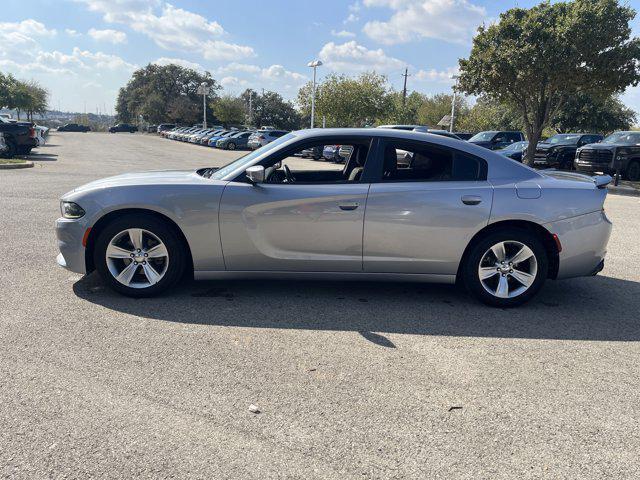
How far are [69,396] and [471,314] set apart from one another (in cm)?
322

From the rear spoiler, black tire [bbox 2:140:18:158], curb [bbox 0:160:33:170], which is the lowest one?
curb [bbox 0:160:33:170]

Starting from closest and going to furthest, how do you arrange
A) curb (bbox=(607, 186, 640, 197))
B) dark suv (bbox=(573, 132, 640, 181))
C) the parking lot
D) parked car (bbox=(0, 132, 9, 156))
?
the parking lot, curb (bbox=(607, 186, 640, 197)), dark suv (bbox=(573, 132, 640, 181)), parked car (bbox=(0, 132, 9, 156))

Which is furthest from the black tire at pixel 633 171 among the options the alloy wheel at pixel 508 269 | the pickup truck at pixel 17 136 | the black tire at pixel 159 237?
the pickup truck at pixel 17 136

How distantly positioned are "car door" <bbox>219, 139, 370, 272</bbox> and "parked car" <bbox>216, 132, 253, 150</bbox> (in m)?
34.7

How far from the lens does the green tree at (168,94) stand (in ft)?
288

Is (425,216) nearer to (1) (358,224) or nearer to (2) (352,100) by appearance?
(1) (358,224)

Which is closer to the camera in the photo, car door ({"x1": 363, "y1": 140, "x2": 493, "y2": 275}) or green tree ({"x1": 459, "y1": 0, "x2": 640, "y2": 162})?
car door ({"x1": 363, "y1": 140, "x2": 493, "y2": 275})

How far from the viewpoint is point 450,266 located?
451cm

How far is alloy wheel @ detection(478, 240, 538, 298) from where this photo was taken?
4516mm

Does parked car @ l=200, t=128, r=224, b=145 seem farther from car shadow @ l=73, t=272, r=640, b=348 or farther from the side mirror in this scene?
the side mirror

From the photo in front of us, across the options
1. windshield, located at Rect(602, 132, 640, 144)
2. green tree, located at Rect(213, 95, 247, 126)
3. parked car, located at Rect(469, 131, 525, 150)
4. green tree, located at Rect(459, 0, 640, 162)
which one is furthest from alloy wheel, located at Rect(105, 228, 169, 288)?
green tree, located at Rect(213, 95, 247, 126)

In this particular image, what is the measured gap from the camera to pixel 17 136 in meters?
19.6

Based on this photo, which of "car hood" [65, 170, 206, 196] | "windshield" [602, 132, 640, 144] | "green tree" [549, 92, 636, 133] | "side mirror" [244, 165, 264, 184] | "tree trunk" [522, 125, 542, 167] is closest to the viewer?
"side mirror" [244, 165, 264, 184]

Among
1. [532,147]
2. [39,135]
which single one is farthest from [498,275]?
[39,135]
